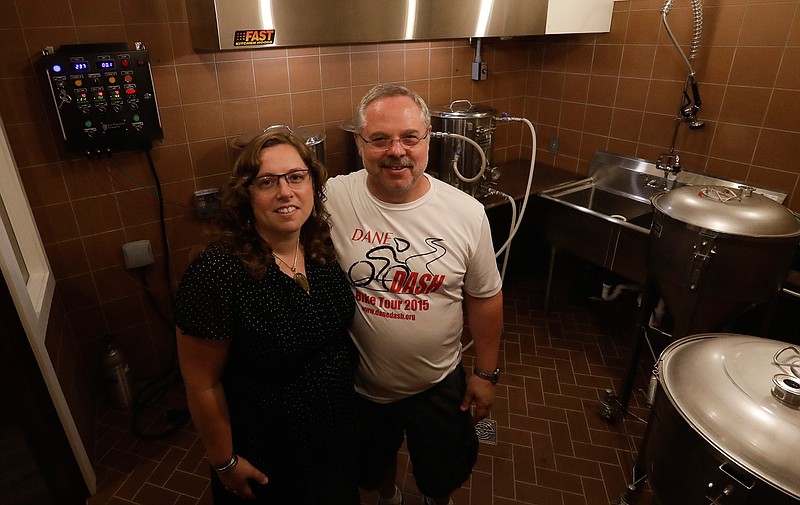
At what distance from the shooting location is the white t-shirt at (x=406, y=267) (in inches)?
56.5

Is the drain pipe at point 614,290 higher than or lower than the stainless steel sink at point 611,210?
lower

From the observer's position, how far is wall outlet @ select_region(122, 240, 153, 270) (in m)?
2.43

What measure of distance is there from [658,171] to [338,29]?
2158 millimetres

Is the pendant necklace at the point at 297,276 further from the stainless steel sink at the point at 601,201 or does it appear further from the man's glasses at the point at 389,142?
the stainless steel sink at the point at 601,201

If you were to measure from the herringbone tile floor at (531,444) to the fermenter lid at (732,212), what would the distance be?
114 cm

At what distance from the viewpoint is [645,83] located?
9.94 feet

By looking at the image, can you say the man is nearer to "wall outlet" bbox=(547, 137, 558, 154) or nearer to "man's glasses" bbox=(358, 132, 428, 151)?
"man's glasses" bbox=(358, 132, 428, 151)

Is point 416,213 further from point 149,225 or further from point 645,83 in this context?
point 645,83

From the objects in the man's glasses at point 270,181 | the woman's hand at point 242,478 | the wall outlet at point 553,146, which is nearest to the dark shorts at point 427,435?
the woman's hand at point 242,478

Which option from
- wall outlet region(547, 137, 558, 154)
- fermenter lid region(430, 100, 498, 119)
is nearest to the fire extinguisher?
fermenter lid region(430, 100, 498, 119)

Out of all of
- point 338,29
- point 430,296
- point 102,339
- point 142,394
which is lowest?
point 142,394

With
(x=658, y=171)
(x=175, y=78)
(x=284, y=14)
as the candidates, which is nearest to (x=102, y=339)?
(x=175, y=78)

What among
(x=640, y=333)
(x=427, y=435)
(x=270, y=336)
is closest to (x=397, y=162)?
(x=270, y=336)

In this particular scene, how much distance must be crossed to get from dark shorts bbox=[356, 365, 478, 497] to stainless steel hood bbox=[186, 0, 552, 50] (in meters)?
1.39
